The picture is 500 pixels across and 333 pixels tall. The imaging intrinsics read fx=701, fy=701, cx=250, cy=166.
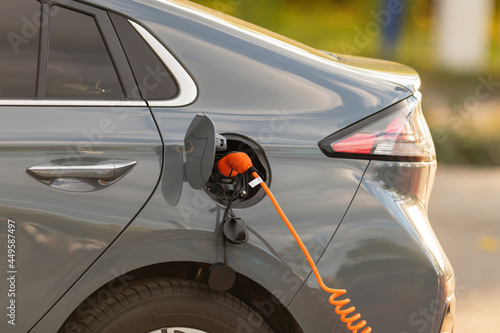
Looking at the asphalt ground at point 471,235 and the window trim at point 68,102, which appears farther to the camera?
the asphalt ground at point 471,235

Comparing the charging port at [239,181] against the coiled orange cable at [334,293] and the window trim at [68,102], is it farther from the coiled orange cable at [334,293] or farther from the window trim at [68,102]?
the window trim at [68,102]

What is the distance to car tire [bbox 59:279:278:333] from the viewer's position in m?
2.16

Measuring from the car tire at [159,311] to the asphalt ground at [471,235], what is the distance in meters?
1.88

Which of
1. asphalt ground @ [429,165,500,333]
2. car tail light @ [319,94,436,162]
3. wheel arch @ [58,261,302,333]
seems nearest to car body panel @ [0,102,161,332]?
wheel arch @ [58,261,302,333]

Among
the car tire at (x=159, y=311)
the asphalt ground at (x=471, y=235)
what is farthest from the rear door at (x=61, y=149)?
the asphalt ground at (x=471, y=235)

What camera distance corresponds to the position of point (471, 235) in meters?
5.08

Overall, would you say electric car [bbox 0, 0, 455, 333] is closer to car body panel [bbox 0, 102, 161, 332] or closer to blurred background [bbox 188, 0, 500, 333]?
car body panel [bbox 0, 102, 161, 332]

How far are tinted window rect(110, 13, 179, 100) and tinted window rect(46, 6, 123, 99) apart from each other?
68 millimetres

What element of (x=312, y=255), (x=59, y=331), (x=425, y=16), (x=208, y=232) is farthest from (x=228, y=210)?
(x=425, y=16)

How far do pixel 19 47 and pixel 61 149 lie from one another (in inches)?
14.7

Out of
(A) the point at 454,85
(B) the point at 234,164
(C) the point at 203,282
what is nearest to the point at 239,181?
(B) the point at 234,164

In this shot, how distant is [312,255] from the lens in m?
2.20

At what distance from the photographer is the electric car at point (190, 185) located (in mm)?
2086

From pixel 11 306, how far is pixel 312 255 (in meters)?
0.92
